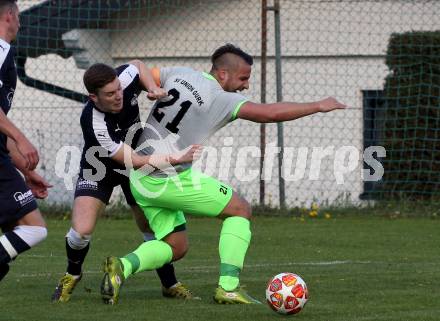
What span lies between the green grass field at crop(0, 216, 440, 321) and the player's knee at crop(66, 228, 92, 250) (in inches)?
14.8

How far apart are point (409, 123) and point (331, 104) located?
359 inches

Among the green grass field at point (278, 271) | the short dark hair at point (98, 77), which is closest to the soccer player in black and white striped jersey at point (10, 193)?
the green grass field at point (278, 271)

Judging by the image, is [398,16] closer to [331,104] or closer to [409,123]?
[409,123]

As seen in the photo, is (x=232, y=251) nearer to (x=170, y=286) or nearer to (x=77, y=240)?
(x=170, y=286)

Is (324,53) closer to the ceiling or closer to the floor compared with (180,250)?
closer to the ceiling

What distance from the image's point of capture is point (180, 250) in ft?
26.6

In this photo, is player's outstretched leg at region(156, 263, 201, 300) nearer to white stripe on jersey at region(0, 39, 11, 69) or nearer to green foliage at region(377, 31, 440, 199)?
white stripe on jersey at region(0, 39, 11, 69)

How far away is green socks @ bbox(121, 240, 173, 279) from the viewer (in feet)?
25.2

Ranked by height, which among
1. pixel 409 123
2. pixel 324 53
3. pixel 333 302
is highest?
pixel 324 53

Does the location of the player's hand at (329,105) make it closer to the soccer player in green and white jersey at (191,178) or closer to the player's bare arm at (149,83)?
the soccer player in green and white jersey at (191,178)

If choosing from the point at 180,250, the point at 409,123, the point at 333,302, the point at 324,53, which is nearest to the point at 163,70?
the point at 180,250

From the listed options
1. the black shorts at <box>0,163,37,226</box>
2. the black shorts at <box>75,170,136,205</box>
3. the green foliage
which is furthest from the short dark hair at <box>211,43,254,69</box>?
the green foliage

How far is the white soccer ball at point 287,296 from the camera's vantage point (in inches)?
280

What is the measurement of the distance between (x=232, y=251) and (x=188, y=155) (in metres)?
0.76
